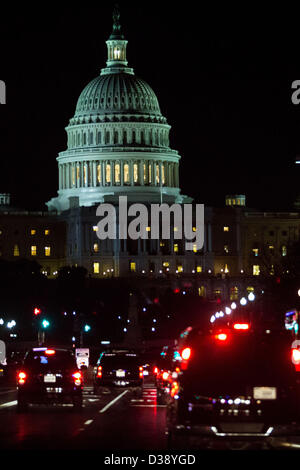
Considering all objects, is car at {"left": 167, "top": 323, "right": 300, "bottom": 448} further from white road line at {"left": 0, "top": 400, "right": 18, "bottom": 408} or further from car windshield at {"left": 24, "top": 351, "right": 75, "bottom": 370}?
white road line at {"left": 0, "top": 400, "right": 18, "bottom": 408}

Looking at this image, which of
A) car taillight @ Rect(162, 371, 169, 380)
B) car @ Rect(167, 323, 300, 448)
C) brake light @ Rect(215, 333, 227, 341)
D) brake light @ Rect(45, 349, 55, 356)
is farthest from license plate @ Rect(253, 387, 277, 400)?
brake light @ Rect(45, 349, 55, 356)

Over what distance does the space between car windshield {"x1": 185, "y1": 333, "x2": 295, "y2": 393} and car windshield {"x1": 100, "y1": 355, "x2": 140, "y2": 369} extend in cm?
2776

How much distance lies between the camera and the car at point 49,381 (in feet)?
140

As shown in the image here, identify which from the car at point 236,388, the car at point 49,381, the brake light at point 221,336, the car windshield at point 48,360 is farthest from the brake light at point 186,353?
the car windshield at point 48,360

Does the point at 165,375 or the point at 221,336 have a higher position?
the point at 221,336

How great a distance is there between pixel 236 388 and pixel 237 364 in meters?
0.44

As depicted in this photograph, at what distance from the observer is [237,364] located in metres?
27.6

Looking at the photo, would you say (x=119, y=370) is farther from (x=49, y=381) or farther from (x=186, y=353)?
(x=186, y=353)

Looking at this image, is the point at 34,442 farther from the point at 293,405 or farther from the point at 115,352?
the point at 115,352

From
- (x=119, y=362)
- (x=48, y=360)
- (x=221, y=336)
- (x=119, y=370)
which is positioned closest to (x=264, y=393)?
(x=221, y=336)

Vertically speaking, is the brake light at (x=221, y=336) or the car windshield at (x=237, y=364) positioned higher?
the brake light at (x=221, y=336)

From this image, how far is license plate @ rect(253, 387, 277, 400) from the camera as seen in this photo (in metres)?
27.5

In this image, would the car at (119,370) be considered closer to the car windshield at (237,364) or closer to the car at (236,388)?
the car at (236,388)

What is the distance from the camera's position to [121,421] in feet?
125
